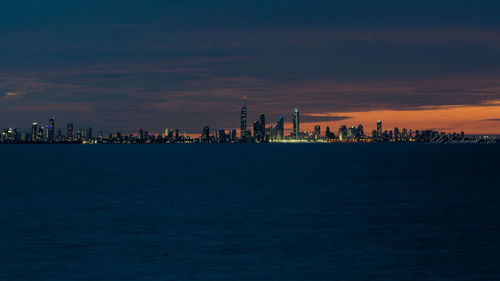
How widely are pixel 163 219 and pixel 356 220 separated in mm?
12810

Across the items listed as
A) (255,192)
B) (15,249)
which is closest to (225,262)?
(15,249)

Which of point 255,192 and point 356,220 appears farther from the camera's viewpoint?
point 255,192

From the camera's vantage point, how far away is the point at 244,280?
26.6 m

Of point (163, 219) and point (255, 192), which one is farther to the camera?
point (255, 192)

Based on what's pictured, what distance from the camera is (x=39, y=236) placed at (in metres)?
38.2

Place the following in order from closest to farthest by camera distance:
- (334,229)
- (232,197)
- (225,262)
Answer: (225,262), (334,229), (232,197)

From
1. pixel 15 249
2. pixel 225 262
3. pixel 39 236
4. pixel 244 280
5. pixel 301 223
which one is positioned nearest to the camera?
pixel 244 280

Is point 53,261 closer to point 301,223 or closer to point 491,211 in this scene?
point 301,223

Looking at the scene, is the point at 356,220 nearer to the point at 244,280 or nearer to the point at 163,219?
the point at 163,219

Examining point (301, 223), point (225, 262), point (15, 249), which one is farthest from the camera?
point (301, 223)

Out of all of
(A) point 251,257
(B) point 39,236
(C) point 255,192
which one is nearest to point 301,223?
(A) point 251,257

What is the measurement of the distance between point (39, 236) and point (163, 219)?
32.9 ft

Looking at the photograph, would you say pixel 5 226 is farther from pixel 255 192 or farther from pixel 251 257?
pixel 255 192

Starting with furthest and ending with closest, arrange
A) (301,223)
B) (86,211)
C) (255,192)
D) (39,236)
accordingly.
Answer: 1. (255,192)
2. (86,211)
3. (301,223)
4. (39,236)
